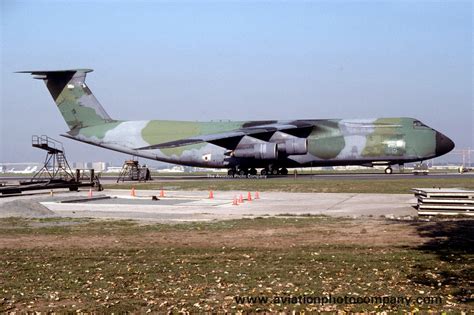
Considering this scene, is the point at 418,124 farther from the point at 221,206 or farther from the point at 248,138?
the point at 221,206

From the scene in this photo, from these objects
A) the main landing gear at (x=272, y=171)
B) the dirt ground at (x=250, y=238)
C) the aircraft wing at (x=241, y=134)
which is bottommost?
the dirt ground at (x=250, y=238)

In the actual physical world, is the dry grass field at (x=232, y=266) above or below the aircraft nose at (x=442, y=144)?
below

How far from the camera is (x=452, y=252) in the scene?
1167 cm

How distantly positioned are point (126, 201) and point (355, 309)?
22474 millimetres

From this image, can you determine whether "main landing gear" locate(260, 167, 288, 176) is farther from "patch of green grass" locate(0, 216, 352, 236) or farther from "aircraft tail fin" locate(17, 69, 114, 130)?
"patch of green grass" locate(0, 216, 352, 236)

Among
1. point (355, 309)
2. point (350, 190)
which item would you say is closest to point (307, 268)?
point (355, 309)

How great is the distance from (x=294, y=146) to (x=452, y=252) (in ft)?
119

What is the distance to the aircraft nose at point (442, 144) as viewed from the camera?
46281mm

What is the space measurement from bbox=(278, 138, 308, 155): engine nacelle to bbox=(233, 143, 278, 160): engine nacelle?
0.88m

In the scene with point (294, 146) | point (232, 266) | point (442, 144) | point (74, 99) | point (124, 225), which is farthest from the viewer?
point (74, 99)

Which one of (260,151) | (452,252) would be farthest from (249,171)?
(452,252)

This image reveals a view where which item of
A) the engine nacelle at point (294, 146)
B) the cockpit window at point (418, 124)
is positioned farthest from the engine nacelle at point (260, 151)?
the cockpit window at point (418, 124)

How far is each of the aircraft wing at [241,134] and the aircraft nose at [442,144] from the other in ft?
35.3

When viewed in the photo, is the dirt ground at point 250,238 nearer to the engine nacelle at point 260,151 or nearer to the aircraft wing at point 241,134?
the engine nacelle at point 260,151
